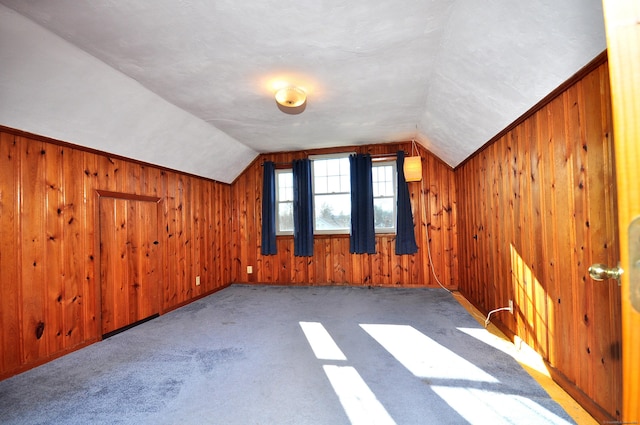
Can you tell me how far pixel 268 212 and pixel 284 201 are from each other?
41 centimetres

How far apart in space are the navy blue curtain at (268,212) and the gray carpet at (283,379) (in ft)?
6.43

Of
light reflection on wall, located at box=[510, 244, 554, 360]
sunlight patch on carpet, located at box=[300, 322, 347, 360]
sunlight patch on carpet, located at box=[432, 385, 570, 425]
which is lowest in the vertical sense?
sunlight patch on carpet, located at box=[300, 322, 347, 360]

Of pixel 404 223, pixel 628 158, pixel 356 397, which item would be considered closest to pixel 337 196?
pixel 404 223

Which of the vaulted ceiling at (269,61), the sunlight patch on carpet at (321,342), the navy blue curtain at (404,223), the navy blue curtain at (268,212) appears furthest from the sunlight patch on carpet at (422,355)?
the navy blue curtain at (268,212)

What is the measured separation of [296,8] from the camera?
169 cm

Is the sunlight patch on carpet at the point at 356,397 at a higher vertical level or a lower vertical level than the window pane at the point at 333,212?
lower

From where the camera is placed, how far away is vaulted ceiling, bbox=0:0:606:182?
5.29 feet

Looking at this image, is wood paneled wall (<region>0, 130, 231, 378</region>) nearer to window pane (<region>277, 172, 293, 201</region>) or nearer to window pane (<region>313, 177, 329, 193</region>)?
window pane (<region>277, 172, 293, 201</region>)

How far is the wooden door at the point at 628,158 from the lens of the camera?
0.52m

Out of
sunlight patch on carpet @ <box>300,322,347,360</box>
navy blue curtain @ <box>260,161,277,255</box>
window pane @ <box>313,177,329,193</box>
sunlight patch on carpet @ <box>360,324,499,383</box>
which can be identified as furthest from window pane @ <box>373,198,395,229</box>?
sunlight patch on carpet @ <box>300,322,347,360</box>

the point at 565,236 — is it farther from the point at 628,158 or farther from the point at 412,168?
the point at 412,168

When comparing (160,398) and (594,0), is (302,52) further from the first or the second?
(160,398)

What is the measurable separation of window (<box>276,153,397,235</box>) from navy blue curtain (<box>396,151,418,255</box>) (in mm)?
205

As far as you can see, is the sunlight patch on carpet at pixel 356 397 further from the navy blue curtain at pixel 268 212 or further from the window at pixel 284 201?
the window at pixel 284 201
